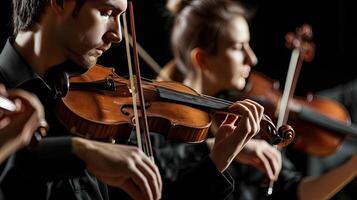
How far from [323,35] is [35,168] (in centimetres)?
195

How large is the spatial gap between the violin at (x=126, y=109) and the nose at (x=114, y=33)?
72mm

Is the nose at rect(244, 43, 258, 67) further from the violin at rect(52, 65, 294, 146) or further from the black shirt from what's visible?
the black shirt

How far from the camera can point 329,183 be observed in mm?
1589

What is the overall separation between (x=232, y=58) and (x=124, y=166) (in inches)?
31.4

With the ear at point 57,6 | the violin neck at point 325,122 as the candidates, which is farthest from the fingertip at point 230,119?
the violin neck at point 325,122

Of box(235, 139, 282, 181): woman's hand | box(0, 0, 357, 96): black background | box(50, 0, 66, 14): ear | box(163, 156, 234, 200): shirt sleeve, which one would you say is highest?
box(50, 0, 66, 14): ear

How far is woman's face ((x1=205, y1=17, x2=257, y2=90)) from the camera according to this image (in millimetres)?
1769

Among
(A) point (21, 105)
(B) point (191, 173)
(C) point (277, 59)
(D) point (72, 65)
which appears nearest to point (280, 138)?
(B) point (191, 173)

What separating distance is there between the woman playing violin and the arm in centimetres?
5

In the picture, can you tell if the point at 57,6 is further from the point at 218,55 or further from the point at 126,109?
the point at 218,55

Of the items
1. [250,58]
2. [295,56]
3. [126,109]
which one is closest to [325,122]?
[295,56]

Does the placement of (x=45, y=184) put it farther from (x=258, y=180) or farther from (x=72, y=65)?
(x=258, y=180)

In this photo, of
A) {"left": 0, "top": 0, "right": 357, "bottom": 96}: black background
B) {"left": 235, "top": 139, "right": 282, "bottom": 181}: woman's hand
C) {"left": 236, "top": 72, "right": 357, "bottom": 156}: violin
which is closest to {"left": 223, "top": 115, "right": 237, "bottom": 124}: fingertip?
{"left": 235, "top": 139, "right": 282, "bottom": 181}: woman's hand

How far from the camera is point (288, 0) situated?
2688mm
